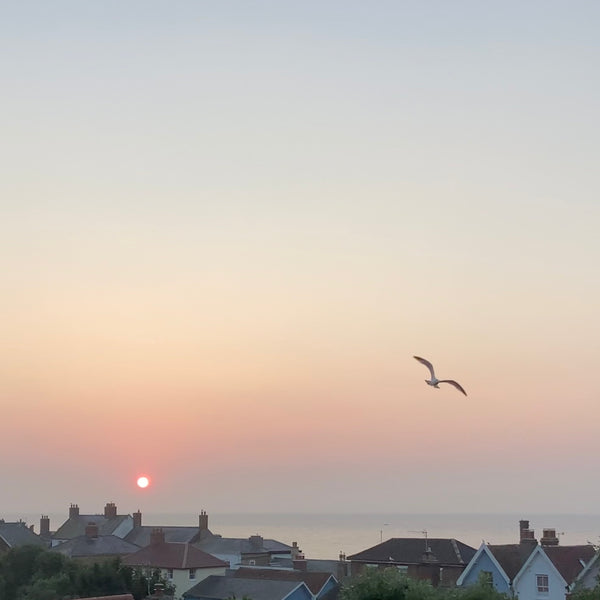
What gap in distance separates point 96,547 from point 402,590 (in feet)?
234

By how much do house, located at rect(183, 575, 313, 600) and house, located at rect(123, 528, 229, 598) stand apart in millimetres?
7725

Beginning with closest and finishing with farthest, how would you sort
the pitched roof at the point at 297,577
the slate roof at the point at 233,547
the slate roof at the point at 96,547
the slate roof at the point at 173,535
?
the pitched roof at the point at 297,577 → the slate roof at the point at 96,547 → the slate roof at the point at 233,547 → the slate roof at the point at 173,535

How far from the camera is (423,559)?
252 ft

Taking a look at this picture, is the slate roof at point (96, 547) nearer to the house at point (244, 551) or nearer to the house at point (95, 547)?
the house at point (95, 547)

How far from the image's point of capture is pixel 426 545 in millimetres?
79438

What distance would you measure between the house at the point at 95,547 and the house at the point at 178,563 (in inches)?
499

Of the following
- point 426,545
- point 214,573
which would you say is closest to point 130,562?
Result: point 214,573

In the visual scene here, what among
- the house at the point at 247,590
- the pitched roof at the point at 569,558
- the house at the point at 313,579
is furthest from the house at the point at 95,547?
the pitched roof at the point at 569,558

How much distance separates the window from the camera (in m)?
65.0

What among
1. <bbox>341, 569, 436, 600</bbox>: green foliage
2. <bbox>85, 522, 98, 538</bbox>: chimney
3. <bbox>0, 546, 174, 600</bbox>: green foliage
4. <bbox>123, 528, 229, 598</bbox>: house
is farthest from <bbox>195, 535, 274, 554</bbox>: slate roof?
<bbox>341, 569, 436, 600</bbox>: green foliage

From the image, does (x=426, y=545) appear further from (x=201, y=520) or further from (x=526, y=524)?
(x=201, y=520)

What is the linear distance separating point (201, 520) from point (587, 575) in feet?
245

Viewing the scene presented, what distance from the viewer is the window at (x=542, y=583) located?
6500cm

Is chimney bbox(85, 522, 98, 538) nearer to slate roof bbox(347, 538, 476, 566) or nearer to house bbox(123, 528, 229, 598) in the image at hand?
house bbox(123, 528, 229, 598)
